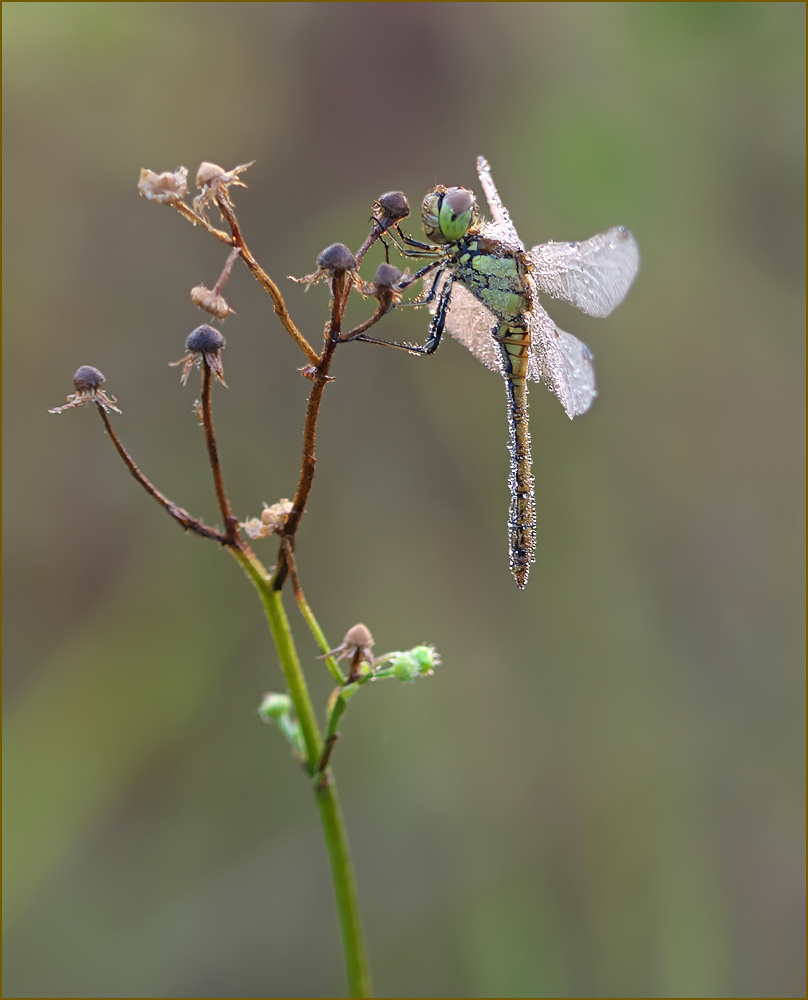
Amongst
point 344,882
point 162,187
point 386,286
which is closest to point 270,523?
point 386,286

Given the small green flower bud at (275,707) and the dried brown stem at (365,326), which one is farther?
the small green flower bud at (275,707)

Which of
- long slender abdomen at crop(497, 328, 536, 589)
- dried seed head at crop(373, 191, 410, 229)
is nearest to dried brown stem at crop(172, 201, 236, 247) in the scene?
dried seed head at crop(373, 191, 410, 229)

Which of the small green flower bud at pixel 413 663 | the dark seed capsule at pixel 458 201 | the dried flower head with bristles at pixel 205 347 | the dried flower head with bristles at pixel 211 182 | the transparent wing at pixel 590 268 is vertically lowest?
the small green flower bud at pixel 413 663

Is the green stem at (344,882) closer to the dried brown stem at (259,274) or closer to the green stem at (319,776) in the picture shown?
the green stem at (319,776)

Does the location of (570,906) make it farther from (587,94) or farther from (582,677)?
(587,94)

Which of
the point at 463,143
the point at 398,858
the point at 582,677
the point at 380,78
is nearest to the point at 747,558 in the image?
the point at 582,677

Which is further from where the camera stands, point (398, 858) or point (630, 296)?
point (630, 296)

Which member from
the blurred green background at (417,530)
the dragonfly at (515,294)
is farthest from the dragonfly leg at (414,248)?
the blurred green background at (417,530)
